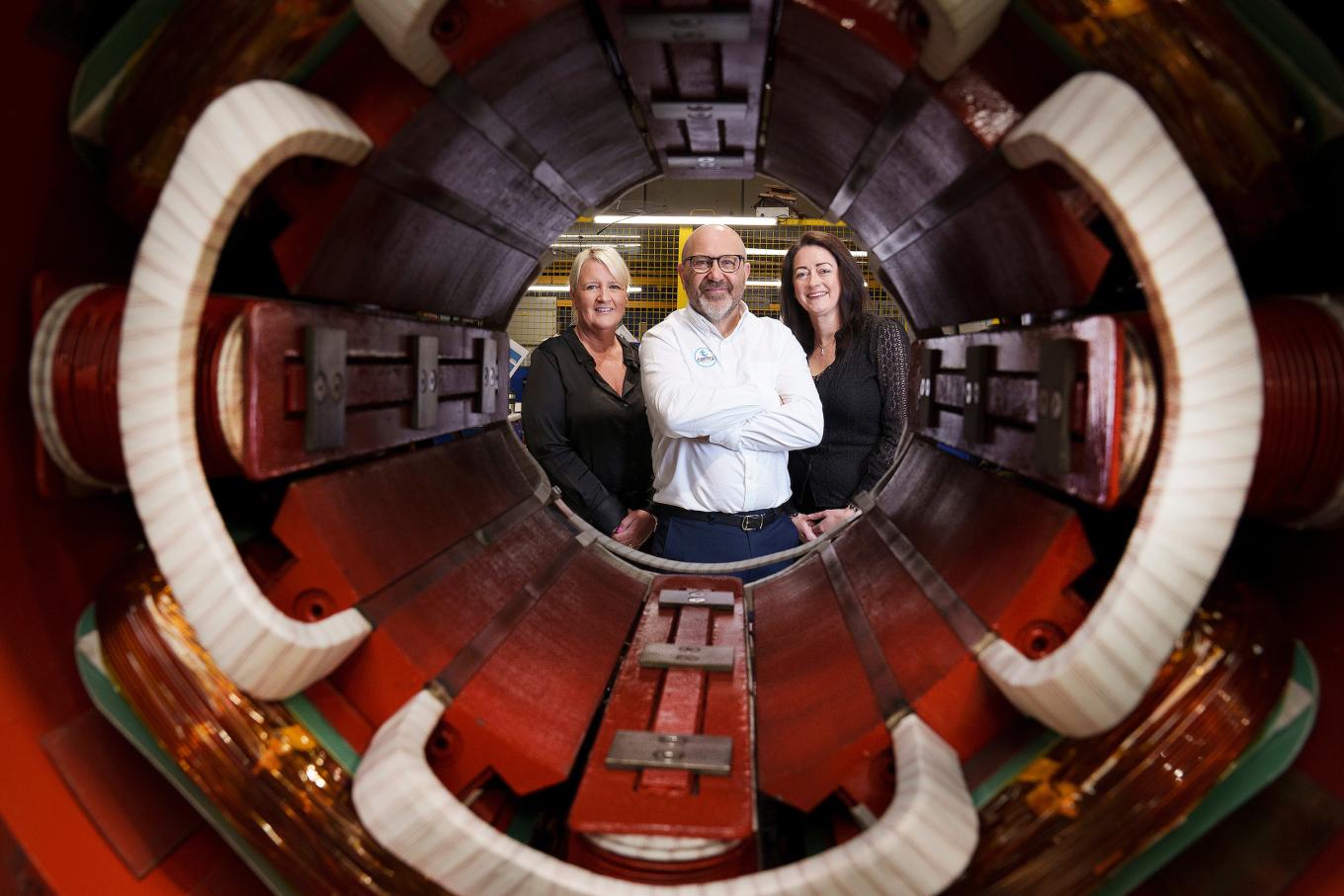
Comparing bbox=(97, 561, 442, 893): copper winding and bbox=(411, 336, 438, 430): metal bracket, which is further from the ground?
bbox=(411, 336, 438, 430): metal bracket

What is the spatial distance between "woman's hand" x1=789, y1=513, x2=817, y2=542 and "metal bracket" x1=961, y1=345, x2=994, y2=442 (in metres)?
1.54

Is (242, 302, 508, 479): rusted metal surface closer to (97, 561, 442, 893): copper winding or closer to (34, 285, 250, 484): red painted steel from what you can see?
(34, 285, 250, 484): red painted steel

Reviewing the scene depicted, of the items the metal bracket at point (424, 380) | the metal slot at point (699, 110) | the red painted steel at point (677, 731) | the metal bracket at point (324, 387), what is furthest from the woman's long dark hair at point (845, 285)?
the metal bracket at point (324, 387)

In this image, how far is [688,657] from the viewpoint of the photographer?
170 cm

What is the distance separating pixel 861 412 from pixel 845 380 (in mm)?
133

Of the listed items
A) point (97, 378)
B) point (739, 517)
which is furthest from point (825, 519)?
point (97, 378)

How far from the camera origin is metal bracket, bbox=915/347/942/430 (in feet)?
6.57

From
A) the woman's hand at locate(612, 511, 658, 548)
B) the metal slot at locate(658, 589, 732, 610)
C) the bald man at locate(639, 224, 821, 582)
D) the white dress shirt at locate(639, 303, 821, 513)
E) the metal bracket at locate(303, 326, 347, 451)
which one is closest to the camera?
the metal bracket at locate(303, 326, 347, 451)

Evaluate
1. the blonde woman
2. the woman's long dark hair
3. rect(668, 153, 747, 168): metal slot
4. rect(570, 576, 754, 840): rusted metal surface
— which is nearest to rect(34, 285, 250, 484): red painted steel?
rect(570, 576, 754, 840): rusted metal surface

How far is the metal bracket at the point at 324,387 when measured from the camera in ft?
4.07

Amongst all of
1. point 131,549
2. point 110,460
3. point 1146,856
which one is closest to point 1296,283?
point 1146,856

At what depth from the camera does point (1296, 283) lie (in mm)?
1164

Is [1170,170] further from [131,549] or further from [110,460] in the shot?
[131,549]

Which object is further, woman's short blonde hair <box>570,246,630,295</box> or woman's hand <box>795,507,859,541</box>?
woman's short blonde hair <box>570,246,630,295</box>
